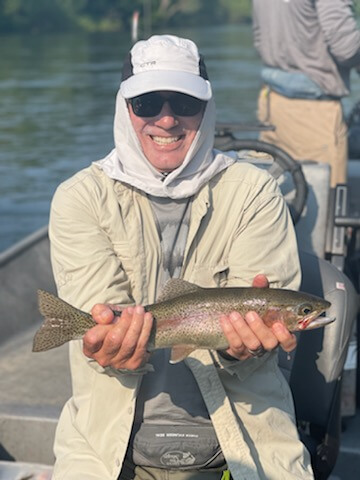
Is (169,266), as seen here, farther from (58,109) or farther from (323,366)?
(58,109)

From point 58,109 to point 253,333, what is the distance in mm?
22593

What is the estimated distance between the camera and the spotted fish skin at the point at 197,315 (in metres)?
2.67

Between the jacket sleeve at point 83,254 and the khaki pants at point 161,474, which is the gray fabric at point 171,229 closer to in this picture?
the jacket sleeve at point 83,254

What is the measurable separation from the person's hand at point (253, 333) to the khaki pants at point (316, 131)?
378cm

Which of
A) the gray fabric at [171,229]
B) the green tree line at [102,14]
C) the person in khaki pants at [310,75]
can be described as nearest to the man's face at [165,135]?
the gray fabric at [171,229]

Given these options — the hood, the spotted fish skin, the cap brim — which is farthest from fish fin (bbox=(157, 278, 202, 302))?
the cap brim

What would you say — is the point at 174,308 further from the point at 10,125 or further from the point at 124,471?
the point at 10,125

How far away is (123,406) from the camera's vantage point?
9.57ft

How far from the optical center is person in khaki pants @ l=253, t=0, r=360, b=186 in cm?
625

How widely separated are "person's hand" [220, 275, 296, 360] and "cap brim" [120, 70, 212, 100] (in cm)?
77

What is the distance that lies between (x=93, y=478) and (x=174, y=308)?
0.63 m

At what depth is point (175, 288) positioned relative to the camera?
2773 mm

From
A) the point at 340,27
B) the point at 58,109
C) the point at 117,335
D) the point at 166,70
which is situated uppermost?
the point at 166,70

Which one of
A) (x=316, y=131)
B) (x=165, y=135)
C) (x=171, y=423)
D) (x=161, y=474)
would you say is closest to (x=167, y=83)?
(x=165, y=135)
